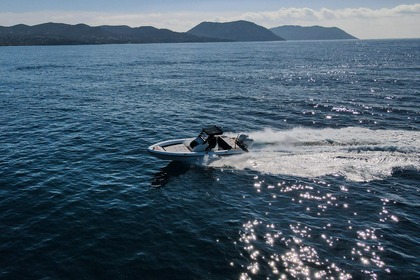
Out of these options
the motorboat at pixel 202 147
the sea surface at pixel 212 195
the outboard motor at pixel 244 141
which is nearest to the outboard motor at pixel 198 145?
the motorboat at pixel 202 147

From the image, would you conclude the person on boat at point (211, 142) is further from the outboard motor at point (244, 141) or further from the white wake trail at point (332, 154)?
the outboard motor at point (244, 141)

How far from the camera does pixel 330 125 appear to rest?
4825 centimetres

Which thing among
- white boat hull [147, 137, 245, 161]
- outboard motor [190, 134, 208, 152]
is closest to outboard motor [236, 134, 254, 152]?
white boat hull [147, 137, 245, 161]

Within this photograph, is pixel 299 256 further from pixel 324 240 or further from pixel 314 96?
pixel 314 96

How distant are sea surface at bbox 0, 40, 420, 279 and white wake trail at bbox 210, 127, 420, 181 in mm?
208

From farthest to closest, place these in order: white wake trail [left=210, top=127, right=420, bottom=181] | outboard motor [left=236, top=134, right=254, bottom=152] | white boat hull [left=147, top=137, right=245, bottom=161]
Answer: outboard motor [left=236, top=134, right=254, bottom=152] → white boat hull [left=147, top=137, right=245, bottom=161] → white wake trail [left=210, top=127, right=420, bottom=181]

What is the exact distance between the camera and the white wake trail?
3291cm

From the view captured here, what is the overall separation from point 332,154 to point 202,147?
1440 cm

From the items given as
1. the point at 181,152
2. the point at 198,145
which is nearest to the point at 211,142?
the point at 198,145

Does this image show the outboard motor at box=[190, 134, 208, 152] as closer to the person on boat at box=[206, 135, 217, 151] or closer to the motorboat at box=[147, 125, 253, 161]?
the motorboat at box=[147, 125, 253, 161]

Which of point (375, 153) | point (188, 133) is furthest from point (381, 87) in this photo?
point (188, 133)

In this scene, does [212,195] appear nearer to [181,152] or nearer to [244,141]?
[181,152]

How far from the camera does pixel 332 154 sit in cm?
3609

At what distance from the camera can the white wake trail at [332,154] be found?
32.9m
